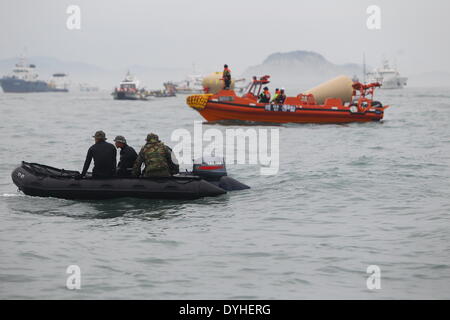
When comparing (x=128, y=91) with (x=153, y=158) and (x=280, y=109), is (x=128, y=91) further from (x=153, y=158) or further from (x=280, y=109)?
(x=153, y=158)

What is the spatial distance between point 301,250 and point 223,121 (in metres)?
23.1

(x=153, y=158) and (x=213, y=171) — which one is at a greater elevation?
(x=153, y=158)

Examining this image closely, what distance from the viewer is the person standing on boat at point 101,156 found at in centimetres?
1250

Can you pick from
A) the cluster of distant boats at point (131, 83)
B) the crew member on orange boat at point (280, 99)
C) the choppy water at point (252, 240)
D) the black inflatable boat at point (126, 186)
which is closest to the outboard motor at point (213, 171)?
the black inflatable boat at point (126, 186)

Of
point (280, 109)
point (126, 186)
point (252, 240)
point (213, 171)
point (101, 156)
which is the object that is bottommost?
point (252, 240)

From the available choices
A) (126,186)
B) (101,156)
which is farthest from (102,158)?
(126,186)

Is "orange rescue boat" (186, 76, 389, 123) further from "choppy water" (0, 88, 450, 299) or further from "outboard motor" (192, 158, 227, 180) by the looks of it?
"outboard motor" (192, 158, 227, 180)

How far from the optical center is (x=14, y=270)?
851 centimetres

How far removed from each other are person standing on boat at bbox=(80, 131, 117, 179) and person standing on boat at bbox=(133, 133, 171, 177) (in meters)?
0.53

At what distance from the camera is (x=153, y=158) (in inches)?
497

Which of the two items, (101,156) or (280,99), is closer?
(101,156)

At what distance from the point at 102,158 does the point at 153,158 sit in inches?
42.0

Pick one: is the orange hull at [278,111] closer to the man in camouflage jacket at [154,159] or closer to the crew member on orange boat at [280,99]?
the crew member on orange boat at [280,99]

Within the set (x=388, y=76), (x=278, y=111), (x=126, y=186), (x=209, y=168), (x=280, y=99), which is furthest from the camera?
(x=388, y=76)
